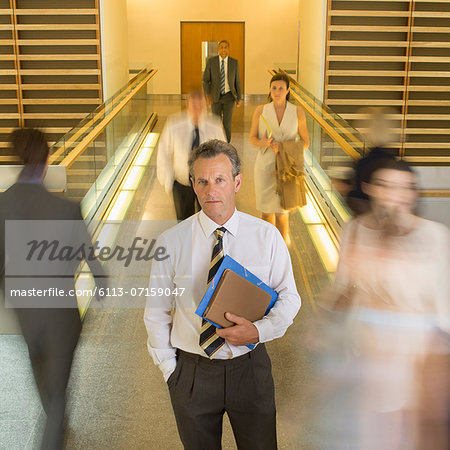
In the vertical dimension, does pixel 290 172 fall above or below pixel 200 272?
below

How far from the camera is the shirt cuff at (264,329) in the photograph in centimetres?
269

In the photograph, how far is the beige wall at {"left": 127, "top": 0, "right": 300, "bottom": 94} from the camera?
19641 mm

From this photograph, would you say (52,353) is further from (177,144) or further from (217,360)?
(177,144)

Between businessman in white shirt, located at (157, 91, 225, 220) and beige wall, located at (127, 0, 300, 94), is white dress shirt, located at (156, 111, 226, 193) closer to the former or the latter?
businessman in white shirt, located at (157, 91, 225, 220)

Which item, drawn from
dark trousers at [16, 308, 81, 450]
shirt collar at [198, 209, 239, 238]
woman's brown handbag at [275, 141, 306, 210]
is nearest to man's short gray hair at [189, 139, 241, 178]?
shirt collar at [198, 209, 239, 238]

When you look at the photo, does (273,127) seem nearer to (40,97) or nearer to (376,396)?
(376,396)

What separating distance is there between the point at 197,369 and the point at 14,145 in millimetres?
1570

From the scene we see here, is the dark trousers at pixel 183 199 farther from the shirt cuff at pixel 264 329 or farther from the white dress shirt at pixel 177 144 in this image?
the shirt cuff at pixel 264 329

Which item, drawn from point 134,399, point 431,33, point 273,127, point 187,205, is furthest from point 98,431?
point 431,33

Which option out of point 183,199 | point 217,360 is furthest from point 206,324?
point 183,199

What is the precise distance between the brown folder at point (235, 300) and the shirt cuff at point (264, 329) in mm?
50

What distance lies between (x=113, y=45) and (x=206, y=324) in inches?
372

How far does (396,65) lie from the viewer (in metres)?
11.1

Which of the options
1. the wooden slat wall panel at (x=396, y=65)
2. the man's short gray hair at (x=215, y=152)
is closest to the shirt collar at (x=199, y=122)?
the man's short gray hair at (x=215, y=152)
